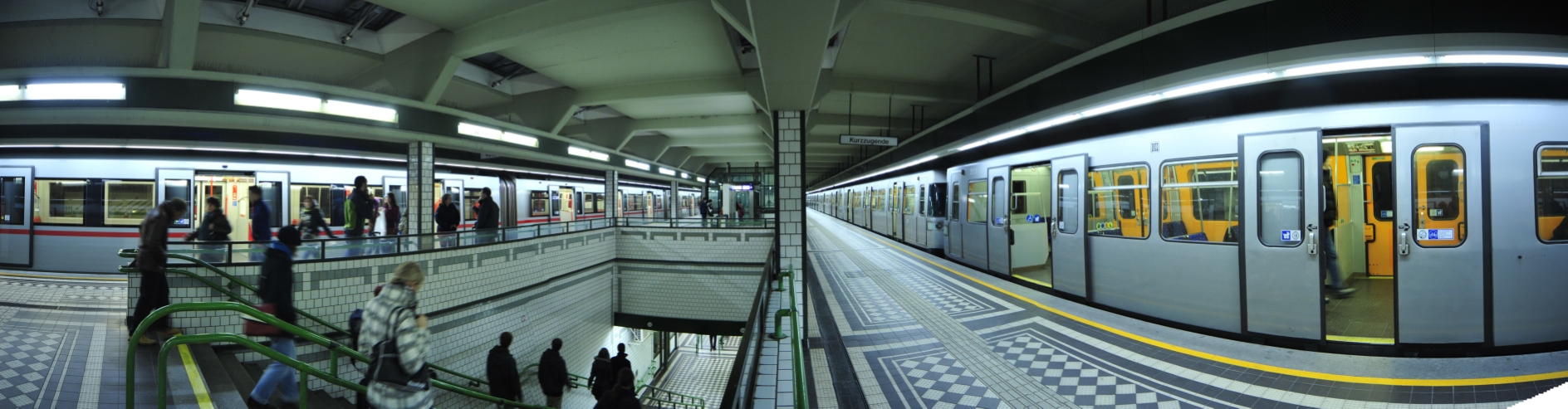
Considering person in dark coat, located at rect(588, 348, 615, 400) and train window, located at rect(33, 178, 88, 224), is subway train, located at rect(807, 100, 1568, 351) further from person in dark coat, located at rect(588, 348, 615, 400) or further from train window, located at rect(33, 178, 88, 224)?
train window, located at rect(33, 178, 88, 224)

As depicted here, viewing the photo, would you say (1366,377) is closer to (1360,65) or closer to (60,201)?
(1360,65)

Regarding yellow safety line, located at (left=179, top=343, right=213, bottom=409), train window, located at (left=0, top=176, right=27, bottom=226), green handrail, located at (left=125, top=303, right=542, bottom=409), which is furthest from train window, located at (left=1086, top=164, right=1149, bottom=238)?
train window, located at (left=0, top=176, right=27, bottom=226)

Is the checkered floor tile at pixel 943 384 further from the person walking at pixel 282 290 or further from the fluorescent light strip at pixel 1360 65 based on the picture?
the person walking at pixel 282 290

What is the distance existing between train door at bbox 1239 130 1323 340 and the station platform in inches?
12.9

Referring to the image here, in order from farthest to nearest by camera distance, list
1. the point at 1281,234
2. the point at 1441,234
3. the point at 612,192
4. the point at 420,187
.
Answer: the point at 612,192, the point at 420,187, the point at 1281,234, the point at 1441,234

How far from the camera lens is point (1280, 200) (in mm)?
4320

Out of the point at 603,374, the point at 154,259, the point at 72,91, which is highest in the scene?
the point at 72,91

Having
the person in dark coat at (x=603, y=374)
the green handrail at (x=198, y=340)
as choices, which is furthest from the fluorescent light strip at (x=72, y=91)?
the person in dark coat at (x=603, y=374)

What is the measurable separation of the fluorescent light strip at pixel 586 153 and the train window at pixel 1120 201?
9.79 meters

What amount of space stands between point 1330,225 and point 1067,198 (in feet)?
7.73

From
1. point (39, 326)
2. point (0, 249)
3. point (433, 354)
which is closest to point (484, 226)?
point (433, 354)

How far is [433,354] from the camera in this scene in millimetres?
6539

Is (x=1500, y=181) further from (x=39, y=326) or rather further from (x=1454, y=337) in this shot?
(x=39, y=326)

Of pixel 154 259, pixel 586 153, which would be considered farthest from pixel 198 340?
pixel 586 153
